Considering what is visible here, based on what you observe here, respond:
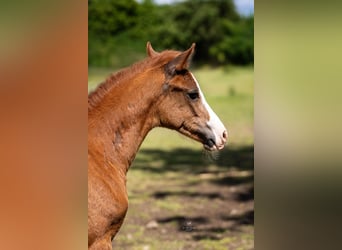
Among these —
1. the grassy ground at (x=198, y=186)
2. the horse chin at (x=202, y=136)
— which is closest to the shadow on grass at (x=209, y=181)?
the grassy ground at (x=198, y=186)

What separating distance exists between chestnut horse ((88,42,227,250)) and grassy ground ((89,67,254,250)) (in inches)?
56.9

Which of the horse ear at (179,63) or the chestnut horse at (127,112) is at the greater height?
the horse ear at (179,63)

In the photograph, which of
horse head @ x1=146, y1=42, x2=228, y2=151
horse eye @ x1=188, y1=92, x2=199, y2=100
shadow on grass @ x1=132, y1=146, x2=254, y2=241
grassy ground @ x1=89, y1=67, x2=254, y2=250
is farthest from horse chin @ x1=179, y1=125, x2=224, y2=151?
shadow on grass @ x1=132, y1=146, x2=254, y2=241

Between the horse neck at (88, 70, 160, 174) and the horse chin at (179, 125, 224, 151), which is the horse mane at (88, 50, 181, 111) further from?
the horse chin at (179, 125, 224, 151)

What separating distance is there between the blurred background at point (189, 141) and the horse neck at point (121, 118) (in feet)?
5.47

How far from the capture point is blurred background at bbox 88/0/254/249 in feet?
15.0

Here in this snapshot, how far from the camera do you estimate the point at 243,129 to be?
656 centimetres

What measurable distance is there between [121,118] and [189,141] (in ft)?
10.4

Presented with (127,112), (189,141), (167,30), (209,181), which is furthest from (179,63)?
(209,181)

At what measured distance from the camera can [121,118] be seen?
7.64ft

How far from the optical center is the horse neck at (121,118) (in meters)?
2.32

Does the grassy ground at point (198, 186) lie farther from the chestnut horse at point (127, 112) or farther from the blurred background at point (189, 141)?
the chestnut horse at point (127, 112)
